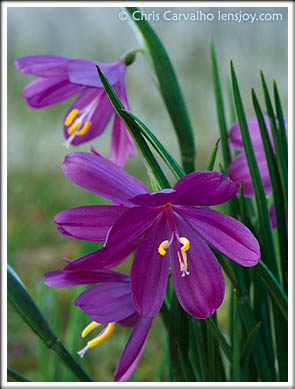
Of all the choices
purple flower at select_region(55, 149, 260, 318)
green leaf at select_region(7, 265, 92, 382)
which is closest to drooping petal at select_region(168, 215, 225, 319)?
purple flower at select_region(55, 149, 260, 318)

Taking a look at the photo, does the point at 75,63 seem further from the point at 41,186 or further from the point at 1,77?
the point at 41,186

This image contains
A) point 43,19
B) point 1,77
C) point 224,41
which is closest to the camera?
point 1,77

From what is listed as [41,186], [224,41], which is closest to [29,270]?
[41,186]

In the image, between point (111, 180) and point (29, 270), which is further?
point (29, 270)

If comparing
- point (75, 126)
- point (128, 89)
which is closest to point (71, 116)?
point (75, 126)

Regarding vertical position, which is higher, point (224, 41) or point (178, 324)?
point (224, 41)

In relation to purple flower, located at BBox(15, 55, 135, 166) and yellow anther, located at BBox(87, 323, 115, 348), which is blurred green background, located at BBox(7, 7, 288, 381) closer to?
purple flower, located at BBox(15, 55, 135, 166)

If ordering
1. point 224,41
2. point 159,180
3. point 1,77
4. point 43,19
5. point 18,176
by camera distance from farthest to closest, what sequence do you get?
point 18,176 → point 43,19 → point 224,41 → point 1,77 → point 159,180
